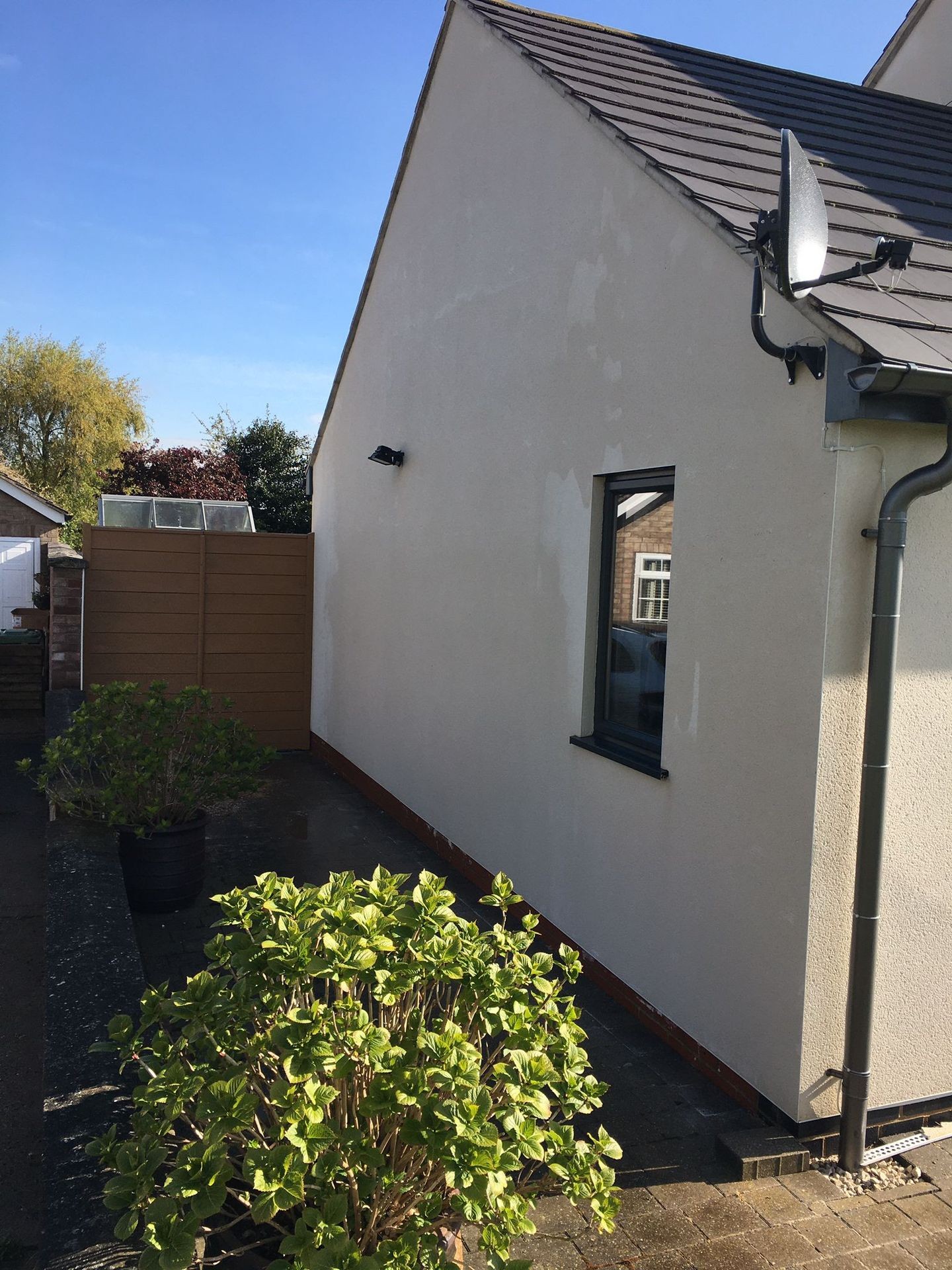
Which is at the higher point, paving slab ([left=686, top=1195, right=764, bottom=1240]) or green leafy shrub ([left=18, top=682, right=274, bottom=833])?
green leafy shrub ([left=18, top=682, right=274, bottom=833])

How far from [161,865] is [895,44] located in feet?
29.9

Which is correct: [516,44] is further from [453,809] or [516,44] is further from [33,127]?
[33,127]

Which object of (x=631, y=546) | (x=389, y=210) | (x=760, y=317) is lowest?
(x=631, y=546)

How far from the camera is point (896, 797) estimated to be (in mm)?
3643

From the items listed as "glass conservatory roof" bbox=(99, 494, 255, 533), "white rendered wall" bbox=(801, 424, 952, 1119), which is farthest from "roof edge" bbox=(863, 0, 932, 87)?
"glass conservatory roof" bbox=(99, 494, 255, 533)

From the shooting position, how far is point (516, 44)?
594cm

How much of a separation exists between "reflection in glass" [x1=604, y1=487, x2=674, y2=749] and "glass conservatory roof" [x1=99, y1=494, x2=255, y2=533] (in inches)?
376

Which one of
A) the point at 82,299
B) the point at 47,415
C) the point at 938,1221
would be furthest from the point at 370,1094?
the point at 47,415

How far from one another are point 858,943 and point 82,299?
110ft

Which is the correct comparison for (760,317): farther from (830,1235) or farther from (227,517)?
(227,517)

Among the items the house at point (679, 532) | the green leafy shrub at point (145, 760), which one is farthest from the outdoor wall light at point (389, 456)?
the green leafy shrub at point (145, 760)

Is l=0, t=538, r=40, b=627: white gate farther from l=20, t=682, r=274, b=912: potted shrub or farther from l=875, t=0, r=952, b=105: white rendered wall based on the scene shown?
l=875, t=0, r=952, b=105: white rendered wall

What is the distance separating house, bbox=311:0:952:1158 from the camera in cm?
360

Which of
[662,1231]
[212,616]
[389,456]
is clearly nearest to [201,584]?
[212,616]
